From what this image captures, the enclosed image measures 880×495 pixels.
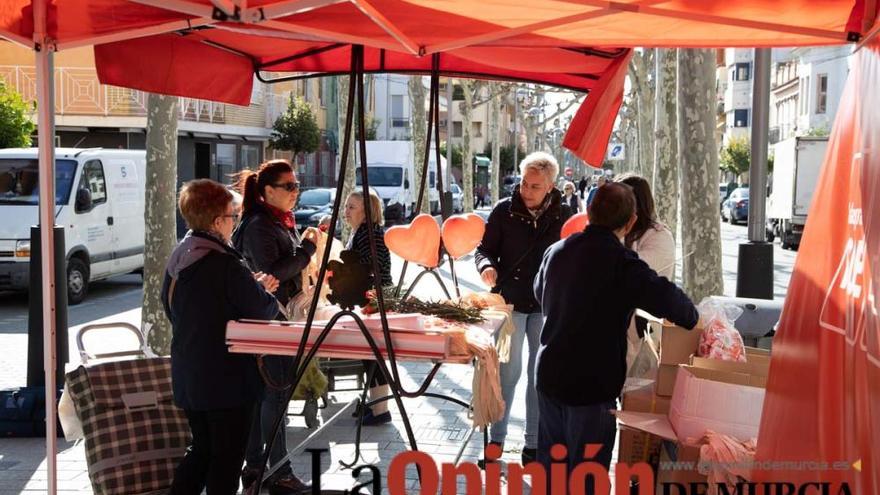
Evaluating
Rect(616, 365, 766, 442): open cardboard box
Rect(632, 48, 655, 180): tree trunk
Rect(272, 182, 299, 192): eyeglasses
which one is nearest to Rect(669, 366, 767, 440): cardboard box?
Rect(616, 365, 766, 442): open cardboard box

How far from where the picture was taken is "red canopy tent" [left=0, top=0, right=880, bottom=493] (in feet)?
9.62

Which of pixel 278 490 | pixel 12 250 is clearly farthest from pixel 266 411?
pixel 12 250

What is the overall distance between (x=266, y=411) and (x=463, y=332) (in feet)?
5.95

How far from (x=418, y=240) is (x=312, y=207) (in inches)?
939

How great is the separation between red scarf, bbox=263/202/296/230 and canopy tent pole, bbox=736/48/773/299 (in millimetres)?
3720

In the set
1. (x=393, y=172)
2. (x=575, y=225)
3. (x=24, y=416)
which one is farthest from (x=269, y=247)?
(x=393, y=172)

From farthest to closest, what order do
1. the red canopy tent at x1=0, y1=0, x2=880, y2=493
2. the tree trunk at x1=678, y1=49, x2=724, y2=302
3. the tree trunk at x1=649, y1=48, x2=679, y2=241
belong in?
the tree trunk at x1=649, y1=48, x2=679, y2=241
the tree trunk at x1=678, y1=49, x2=724, y2=302
the red canopy tent at x1=0, y1=0, x2=880, y2=493

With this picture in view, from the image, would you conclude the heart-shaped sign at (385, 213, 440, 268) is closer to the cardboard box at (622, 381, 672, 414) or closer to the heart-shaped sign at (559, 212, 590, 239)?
the heart-shaped sign at (559, 212, 590, 239)

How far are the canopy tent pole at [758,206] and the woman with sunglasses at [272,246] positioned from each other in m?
3.72

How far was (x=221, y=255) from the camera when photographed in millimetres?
4184

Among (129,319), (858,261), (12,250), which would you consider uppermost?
(858,261)

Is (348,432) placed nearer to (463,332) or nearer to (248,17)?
(463,332)

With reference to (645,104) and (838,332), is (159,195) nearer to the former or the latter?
(838,332)

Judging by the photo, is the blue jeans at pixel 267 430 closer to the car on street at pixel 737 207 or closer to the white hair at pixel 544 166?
the white hair at pixel 544 166
